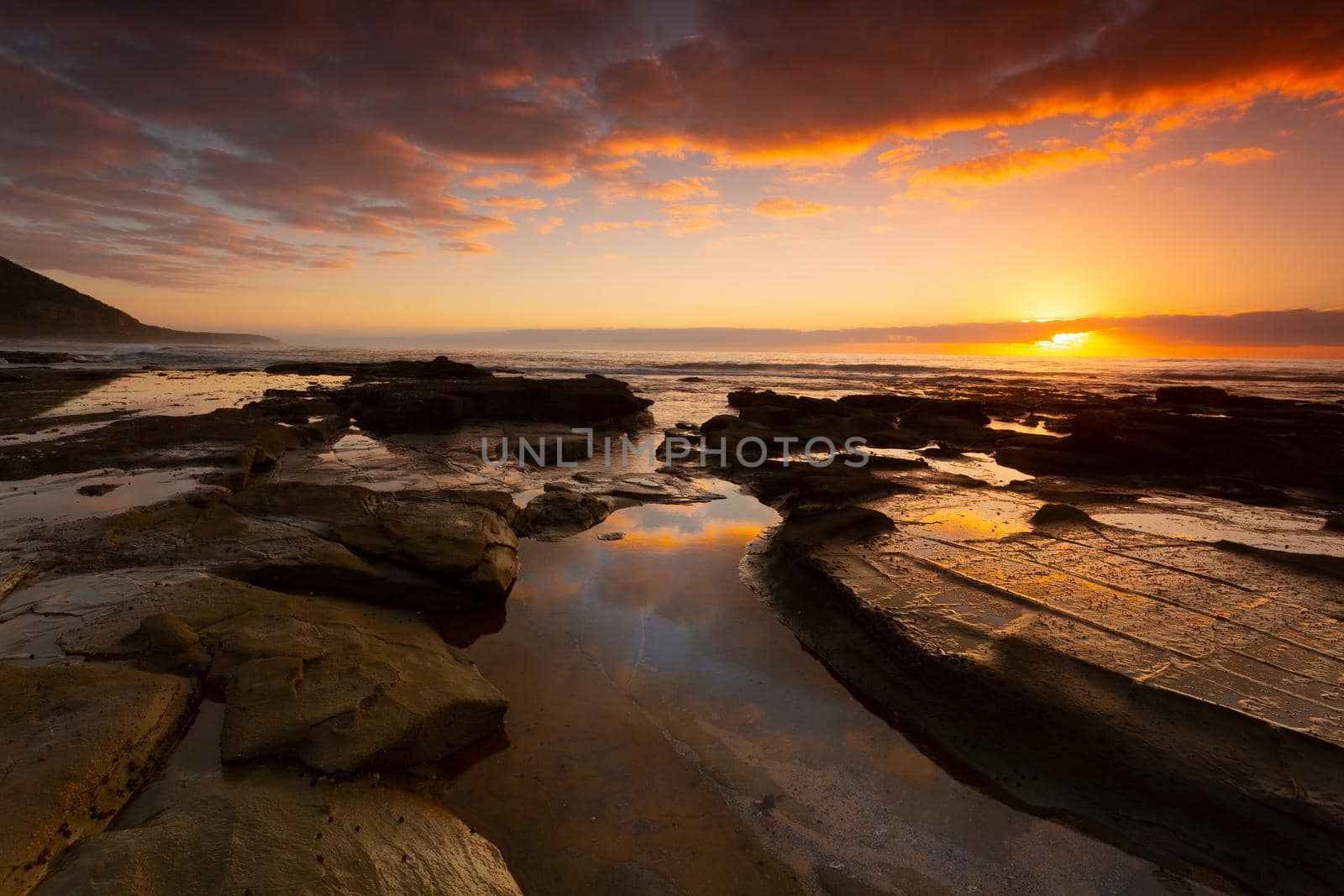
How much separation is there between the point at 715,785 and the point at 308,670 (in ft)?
9.90

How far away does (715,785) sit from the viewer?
153 inches

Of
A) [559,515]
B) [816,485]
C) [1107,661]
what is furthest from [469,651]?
[816,485]

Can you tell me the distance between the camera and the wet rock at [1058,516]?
344 inches

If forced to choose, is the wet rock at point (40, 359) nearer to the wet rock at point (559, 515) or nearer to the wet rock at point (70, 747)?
the wet rock at point (559, 515)

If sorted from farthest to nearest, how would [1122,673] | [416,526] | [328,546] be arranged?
[416,526] < [328,546] < [1122,673]

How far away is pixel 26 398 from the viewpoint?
66.6 feet

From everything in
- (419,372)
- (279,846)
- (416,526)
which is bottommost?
(279,846)

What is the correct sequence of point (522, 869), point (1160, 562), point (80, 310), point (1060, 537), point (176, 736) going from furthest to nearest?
point (80, 310) → point (1060, 537) → point (1160, 562) → point (176, 736) → point (522, 869)

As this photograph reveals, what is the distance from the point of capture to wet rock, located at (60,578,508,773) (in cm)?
349

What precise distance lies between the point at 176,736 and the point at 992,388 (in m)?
44.6

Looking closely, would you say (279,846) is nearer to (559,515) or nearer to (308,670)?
(308,670)

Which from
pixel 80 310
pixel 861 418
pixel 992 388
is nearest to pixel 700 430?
pixel 861 418

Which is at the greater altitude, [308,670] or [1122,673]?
[308,670]

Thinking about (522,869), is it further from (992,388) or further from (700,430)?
(992,388)
